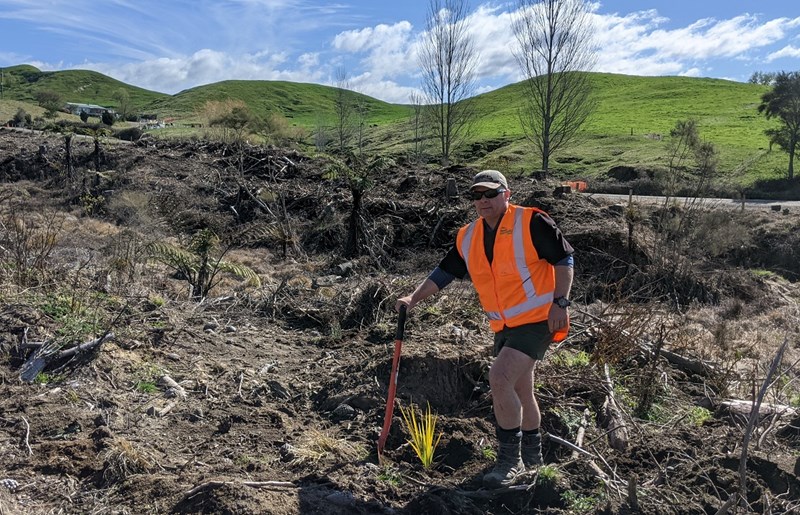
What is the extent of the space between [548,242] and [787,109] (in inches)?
1428

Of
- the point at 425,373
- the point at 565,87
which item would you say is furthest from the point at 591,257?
the point at 565,87

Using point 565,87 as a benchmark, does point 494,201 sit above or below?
below

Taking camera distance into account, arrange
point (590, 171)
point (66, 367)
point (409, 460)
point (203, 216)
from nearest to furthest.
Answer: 1. point (409, 460)
2. point (66, 367)
3. point (203, 216)
4. point (590, 171)

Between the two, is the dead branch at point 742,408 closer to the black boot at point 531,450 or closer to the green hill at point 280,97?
the black boot at point 531,450

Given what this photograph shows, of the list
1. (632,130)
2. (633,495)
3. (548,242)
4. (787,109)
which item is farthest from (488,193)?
(632,130)

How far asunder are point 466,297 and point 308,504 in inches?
166

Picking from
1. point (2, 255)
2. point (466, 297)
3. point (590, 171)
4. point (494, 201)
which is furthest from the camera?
point (590, 171)

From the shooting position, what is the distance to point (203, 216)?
15125 mm

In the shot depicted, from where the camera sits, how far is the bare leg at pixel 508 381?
11.1 feet

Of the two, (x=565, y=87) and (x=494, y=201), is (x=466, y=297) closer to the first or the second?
(x=494, y=201)

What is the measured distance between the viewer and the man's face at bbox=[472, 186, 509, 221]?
357 cm

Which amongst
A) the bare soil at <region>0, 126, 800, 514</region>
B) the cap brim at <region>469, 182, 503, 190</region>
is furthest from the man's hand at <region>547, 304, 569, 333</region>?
the bare soil at <region>0, 126, 800, 514</region>

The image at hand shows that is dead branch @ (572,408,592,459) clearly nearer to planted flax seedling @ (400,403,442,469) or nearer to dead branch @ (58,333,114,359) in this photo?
planted flax seedling @ (400,403,442,469)

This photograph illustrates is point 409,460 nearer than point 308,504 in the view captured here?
No
